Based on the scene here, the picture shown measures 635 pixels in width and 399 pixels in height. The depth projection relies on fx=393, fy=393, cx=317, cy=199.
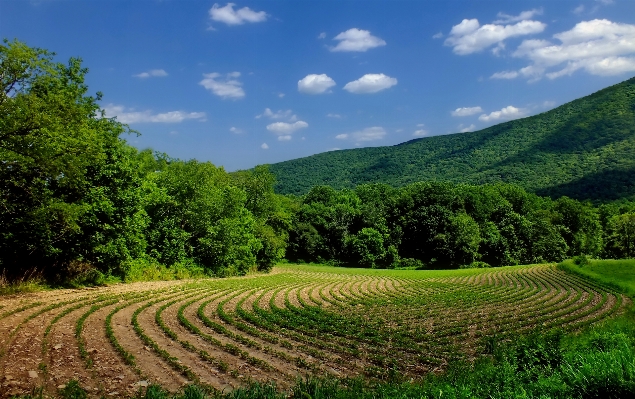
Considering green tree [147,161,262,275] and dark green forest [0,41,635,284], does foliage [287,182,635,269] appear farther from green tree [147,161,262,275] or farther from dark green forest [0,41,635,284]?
green tree [147,161,262,275]

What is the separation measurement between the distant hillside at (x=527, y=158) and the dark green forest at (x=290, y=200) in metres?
0.64

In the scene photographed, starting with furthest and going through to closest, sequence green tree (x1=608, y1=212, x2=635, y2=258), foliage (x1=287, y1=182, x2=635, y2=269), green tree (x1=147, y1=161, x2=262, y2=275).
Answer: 1. foliage (x1=287, y1=182, x2=635, y2=269)
2. green tree (x1=608, y1=212, x2=635, y2=258)
3. green tree (x1=147, y1=161, x2=262, y2=275)

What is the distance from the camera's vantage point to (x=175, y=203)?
37406 millimetres

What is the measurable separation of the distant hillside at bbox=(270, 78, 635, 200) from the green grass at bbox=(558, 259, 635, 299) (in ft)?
217

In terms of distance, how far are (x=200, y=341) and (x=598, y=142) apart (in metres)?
145

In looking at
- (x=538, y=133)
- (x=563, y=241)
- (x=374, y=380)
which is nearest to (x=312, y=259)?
(x=563, y=241)

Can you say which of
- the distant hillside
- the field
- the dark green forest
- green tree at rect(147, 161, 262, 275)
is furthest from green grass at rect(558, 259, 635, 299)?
the distant hillside

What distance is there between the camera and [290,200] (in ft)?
292

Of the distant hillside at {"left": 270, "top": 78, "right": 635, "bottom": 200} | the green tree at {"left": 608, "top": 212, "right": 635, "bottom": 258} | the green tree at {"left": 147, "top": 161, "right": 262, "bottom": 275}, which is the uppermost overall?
the distant hillside at {"left": 270, "top": 78, "right": 635, "bottom": 200}

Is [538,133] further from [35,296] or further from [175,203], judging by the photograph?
[35,296]

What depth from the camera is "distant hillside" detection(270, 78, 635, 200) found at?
109m

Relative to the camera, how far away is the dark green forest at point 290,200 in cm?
2095

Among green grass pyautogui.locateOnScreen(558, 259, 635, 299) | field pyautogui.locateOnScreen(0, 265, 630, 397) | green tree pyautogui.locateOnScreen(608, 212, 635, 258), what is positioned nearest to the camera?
field pyautogui.locateOnScreen(0, 265, 630, 397)

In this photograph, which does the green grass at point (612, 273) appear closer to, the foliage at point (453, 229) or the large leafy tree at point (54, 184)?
the foliage at point (453, 229)
